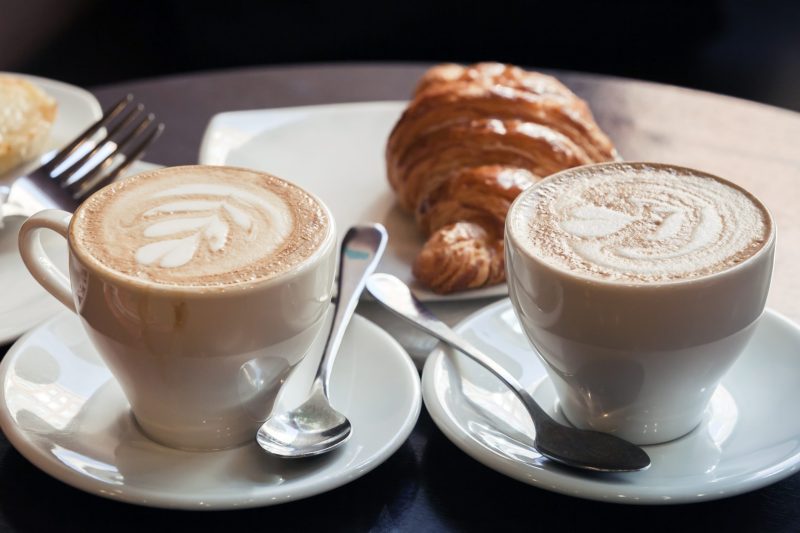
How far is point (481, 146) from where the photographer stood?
1.31 metres

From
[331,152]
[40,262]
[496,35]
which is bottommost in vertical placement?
[496,35]

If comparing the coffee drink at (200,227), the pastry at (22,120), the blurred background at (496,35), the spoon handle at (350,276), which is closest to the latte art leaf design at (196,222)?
the coffee drink at (200,227)

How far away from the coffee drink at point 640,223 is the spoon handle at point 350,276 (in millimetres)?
206

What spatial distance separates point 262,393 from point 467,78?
716 mm

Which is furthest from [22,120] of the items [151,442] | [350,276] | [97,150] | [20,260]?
[151,442]

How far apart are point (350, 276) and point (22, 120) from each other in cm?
56

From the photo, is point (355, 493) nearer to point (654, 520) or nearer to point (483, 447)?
point (483, 447)

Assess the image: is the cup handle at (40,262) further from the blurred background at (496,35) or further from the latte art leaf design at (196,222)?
the blurred background at (496,35)

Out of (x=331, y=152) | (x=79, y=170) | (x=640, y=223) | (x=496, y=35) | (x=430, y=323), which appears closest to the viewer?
(x=640, y=223)

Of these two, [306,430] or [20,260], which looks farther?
[20,260]

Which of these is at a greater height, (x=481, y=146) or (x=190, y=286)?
(x=190, y=286)

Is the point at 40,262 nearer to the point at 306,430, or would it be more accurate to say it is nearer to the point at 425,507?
the point at 306,430

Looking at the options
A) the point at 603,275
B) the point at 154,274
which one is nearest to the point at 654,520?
the point at 603,275

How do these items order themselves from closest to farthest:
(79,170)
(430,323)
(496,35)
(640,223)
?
(640,223) < (430,323) < (79,170) < (496,35)
